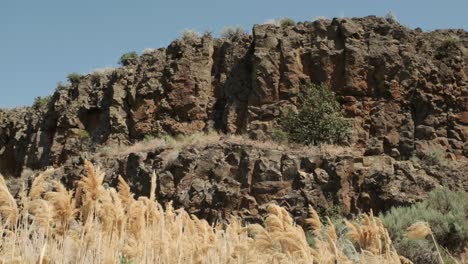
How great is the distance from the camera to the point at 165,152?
19109mm

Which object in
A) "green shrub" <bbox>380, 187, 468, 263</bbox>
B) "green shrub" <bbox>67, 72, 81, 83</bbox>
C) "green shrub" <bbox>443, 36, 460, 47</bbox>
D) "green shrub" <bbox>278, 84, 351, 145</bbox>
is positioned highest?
"green shrub" <bbox>443, 36, 460, 47</bbox>

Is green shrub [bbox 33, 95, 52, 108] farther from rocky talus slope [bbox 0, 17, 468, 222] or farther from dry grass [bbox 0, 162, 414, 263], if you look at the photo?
dry grass [bbox 0, 162, 414, 263]

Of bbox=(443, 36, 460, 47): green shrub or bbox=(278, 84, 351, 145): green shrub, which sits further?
bbox=(443, 36, 460, 47): green shrub

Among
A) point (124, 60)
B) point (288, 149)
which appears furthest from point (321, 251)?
point (124, 60)

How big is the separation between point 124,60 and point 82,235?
2682 cm

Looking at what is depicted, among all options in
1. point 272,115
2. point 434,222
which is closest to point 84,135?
point 272,115

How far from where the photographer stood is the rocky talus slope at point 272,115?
1636 cm

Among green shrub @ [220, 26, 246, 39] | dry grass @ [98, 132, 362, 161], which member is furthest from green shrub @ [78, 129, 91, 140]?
green shrub @ [220, 26, 246, 39]

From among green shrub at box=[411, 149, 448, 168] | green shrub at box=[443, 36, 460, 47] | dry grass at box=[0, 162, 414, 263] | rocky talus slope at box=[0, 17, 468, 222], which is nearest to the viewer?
dry grass at box=[0, 162, 414, 263]

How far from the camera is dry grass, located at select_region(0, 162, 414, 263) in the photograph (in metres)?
4.14

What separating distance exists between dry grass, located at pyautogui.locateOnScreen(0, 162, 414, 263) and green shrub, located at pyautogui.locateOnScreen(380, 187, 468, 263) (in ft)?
20.6

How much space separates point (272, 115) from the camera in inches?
866

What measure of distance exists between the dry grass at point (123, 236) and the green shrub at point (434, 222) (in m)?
6.29

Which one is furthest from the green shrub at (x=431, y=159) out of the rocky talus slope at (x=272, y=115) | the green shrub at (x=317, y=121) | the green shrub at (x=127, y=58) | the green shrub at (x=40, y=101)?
the green shrub at (x=40, y=101)
